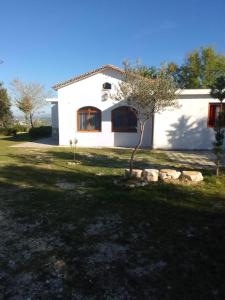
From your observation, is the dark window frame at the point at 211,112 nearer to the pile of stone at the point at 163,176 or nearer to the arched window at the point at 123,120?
the arched window at the point at 123,120

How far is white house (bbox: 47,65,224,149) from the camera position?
613 inches

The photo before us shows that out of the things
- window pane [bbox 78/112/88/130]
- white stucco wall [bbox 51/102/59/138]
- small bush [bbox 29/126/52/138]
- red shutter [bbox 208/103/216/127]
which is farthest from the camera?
white stucco wall [bbox 51/102/59/138]

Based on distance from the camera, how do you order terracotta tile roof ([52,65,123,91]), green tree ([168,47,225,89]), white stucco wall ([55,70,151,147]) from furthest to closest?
green tree ([168,47,225,89]) < white stucco wall ([55,70,151,147]) < terracotta tile roof ([52,65,123,91])

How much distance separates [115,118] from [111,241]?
13815mm

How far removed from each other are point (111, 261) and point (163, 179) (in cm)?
479

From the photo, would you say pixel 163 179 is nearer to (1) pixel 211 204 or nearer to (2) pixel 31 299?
(1) pixel 211 204

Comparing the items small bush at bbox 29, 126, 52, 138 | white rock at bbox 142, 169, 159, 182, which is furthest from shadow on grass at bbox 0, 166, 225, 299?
small bush at bbox 29, 126, 52, 138

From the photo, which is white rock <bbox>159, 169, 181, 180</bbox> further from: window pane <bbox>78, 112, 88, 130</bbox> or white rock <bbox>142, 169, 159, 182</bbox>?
window pane <bbox>78, 112, 88, 130</bbox>

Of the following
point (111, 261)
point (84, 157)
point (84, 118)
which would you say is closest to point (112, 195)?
point (111, 261)

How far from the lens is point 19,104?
31828 millimetres

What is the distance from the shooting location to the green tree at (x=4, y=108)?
1209 inches

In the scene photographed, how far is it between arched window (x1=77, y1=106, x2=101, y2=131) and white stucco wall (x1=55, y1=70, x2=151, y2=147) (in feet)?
0.97

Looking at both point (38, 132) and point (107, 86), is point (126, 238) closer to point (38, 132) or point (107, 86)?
point (107, 86)

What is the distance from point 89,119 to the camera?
17.8 meters
